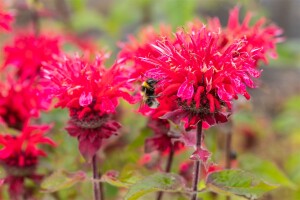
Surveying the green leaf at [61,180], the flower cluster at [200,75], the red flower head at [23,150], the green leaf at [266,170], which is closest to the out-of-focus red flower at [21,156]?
the red flower head at [23,150]

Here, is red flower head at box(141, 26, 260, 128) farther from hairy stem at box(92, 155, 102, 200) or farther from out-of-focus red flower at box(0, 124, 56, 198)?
out-of-focus red flower at box(0, 124, 56, 198)

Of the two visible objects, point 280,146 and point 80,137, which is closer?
point 80,137

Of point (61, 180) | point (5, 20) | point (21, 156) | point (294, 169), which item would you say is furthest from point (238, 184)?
point (294, 169)

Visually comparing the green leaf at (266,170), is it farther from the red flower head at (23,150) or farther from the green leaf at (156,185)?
the red flower head at (23,150)

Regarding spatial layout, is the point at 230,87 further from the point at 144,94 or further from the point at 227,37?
the point at 227,37

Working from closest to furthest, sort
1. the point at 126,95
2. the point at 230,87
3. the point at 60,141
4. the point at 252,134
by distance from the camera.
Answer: the point at 230,87 → the point at 126,95 → the point at 60,141 → the point at 252,134

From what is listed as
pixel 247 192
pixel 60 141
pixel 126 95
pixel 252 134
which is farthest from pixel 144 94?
pixel 252 134
